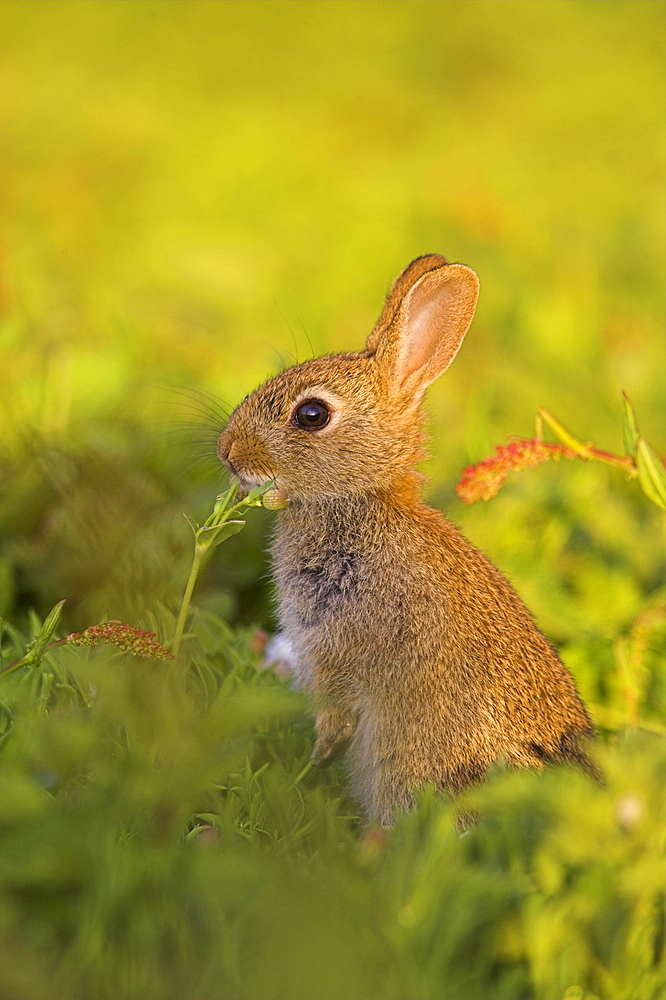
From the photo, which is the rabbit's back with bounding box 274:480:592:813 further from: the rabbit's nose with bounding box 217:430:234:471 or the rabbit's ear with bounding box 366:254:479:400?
the rabbit's ear with bounding box 366:254:479:400

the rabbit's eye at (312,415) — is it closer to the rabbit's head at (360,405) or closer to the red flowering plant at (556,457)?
the rabbit's head at (360,405)

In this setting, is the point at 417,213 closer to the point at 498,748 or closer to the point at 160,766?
the point at 498,748

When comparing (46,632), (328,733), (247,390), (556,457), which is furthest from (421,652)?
(247,390)

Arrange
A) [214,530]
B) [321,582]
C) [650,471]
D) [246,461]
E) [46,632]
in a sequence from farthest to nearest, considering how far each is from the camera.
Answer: [246,461]
[321,582]
[650,471]
[214,530]
[46,632]

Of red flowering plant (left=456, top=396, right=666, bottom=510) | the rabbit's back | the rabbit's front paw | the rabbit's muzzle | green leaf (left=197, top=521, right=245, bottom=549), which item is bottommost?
the rabbit's front paw

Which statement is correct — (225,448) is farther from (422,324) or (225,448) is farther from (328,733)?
(328,733)

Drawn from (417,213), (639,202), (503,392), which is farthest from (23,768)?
(639,202)

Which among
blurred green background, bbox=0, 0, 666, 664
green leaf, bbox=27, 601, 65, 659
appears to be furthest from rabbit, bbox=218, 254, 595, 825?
green leaf, bbox=27, 601, 65, 659
